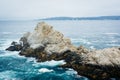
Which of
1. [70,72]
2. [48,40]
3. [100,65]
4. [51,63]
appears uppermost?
[48,40]

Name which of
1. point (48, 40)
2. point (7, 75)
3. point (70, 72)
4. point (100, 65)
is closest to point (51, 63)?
point (70, 72)

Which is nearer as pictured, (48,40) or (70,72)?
(70,72)

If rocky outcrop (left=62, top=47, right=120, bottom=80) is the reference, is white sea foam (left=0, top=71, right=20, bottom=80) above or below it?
below

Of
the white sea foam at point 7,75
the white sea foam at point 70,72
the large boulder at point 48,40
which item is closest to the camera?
the white sea foam at point 7,75

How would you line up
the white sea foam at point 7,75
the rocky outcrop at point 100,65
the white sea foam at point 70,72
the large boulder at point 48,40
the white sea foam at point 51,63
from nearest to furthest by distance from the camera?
the rocky outcrop at point 100,65 → the white sea foam at point 7,75 → the white sea foam at point 70,72 → the white sea foam at point 51,63 → the large boulder at point 48,40

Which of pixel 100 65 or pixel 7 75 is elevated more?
pixel 100 65

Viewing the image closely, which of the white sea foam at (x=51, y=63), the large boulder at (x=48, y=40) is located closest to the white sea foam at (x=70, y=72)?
the white sea foam at (x=51, y=63)

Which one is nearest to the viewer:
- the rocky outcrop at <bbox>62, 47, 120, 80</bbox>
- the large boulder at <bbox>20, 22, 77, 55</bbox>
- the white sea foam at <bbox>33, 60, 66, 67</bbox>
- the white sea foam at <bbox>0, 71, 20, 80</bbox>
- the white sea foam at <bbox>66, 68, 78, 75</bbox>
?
the rocky outcrop at <bbox>62, 47, 120, 80</bbox>

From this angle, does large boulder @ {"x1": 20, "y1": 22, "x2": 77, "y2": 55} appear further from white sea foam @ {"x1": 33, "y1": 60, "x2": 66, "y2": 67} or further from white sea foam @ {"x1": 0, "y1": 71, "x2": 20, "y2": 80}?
white sea foam @ {"x1": 0, "y1": 71, "x2": 20, "y2": 80}

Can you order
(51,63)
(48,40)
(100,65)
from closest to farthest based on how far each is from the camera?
(100,65) → (51,63) → (48,40)

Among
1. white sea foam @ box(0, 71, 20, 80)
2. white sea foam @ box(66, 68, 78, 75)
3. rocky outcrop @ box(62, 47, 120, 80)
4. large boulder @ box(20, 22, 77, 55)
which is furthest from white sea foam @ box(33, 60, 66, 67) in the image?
white sea foam @ box(0, 71, 20, 80)

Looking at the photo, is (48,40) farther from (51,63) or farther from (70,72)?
(70,72)

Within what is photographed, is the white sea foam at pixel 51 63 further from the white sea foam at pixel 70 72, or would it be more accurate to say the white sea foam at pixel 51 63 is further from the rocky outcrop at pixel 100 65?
the rocky outcrop at pixel 100 65

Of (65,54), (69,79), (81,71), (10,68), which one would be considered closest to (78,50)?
(65,54)
